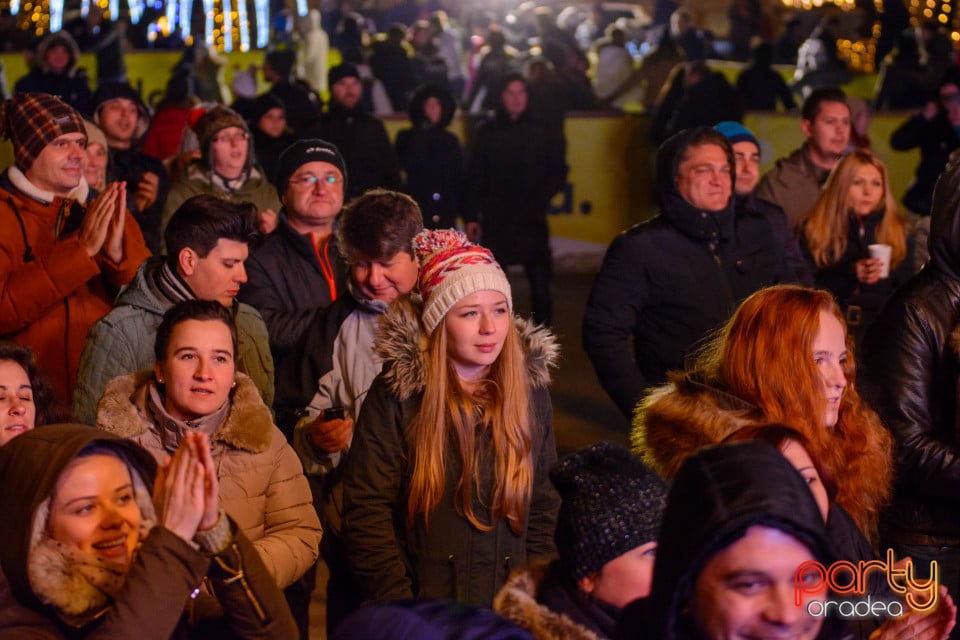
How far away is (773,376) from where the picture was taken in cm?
394

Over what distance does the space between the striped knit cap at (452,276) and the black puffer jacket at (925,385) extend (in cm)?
133

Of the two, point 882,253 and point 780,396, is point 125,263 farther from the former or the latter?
point 882,253

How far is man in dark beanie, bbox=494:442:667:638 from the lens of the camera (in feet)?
9.71

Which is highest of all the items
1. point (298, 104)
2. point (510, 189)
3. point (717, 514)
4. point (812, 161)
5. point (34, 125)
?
point (34, 125)

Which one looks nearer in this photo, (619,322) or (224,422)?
(224,422)

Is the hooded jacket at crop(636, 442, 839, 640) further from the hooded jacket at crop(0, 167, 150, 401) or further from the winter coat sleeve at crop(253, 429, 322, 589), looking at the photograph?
the hooded jacket at crop(0, 167, 150, 401)

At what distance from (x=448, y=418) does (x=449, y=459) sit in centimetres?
13

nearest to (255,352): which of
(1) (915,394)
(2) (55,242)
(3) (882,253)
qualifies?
(2) (55,242)

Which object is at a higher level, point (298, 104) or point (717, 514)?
point (298, 104)

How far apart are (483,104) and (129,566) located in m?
13.9

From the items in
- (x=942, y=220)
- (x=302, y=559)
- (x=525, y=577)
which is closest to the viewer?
(x=525, y=577)

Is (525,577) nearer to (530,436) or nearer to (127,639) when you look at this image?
(127,639)

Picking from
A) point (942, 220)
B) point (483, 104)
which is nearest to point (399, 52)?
point (483, 104)

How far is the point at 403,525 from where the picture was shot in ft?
14.1
